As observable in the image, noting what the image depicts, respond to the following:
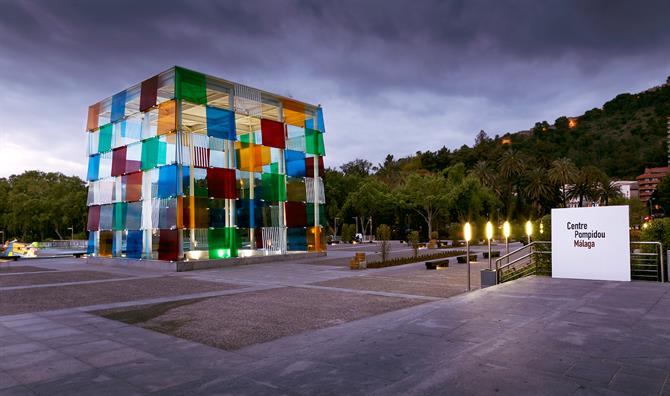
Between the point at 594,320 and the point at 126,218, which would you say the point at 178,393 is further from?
the point at 126,218

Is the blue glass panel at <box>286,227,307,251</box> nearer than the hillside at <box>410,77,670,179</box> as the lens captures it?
Yes

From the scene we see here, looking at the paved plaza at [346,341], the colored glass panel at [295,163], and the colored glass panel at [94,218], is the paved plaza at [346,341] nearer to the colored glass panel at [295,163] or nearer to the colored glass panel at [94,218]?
the colored glass panel at [295,163]

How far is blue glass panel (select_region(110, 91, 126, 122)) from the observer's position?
112 feet

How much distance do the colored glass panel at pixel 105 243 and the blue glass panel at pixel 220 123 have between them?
1255cm

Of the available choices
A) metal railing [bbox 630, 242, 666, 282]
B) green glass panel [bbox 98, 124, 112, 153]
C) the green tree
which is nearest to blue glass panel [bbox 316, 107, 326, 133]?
green glass panel [bbox 98, 124, 112, 153]

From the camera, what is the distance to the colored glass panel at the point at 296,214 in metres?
35.9

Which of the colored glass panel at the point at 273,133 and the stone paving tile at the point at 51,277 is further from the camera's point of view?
the colored glass panel at the point at 273,133

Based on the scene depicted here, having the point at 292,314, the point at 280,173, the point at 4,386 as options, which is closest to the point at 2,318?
the point at 4,386

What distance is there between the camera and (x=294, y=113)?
37469 mm

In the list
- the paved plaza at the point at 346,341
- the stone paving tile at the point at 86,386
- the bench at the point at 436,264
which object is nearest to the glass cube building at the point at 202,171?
the paved plaza at the point at 346,341

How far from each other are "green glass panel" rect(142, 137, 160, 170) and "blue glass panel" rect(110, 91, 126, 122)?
4.58 m

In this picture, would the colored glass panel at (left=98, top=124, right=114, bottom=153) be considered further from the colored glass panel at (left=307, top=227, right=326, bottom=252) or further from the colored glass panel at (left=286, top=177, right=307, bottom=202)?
the colored glass panel at (left=307, top=227, right=326, bottom=252)

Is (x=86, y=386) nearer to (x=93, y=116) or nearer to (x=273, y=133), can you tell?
(x=273, y=133)

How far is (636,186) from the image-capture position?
14688 cm
